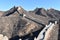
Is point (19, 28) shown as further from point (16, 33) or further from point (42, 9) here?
point (42, 9)

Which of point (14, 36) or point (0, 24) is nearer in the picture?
point (14, 36)

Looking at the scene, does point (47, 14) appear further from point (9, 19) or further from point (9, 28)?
point (9, 28)

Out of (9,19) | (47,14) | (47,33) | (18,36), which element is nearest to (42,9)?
(47,14)

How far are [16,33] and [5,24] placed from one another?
6336mm

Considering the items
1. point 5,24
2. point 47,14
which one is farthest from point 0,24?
point 47,14

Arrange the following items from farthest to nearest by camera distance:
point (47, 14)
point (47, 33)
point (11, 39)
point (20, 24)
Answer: point (47, 14) → point (20, 24) → point (11, 39) → point (47, 33)

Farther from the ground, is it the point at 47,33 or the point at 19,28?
the point at 19,28

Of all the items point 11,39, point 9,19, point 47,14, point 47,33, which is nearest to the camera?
point 47,33

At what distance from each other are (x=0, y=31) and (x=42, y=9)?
95.5ft

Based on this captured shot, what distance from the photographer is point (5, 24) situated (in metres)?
39.4

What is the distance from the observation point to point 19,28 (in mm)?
36406

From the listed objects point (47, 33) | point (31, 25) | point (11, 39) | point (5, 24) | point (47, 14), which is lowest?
point (47, 33)

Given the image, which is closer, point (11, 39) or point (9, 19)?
point (11, 39)

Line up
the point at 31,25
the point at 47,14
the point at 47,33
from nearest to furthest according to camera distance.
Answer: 1. the point at 47,33
2. the point at 31,25
3. the point at 47,14
